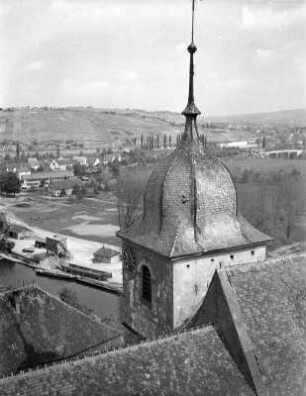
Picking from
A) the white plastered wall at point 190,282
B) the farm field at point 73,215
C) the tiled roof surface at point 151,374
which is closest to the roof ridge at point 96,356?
the tiled roof surface at point 151,374

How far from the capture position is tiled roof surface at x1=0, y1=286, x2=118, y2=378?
16.2 metres

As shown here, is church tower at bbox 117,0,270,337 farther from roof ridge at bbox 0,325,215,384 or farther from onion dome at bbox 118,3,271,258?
roof ridge at bbox 0,325,215,384

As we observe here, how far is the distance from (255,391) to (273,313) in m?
1.87

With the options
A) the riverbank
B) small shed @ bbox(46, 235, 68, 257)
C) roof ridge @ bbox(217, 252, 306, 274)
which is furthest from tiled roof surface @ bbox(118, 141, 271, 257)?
small shed @ bbox(46, 235, 68, 257)

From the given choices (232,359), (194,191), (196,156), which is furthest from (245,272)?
(196,156)

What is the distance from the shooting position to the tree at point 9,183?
8950 cm

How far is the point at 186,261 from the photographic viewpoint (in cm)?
1302

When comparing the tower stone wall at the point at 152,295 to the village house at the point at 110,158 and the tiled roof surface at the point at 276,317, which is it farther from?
the village house at the point at 110,158

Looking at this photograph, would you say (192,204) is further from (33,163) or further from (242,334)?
(33,163)

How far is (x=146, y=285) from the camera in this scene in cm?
1407

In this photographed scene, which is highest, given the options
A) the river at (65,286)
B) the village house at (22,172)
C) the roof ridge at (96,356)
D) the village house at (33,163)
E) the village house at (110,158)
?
the roof ridge at (96,356)

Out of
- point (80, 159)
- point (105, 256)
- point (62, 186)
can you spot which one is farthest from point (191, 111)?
point (80, 159)

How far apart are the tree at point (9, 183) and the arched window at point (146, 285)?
7943 centimetres

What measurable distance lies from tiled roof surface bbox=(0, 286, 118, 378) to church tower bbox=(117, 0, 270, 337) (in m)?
3.76
